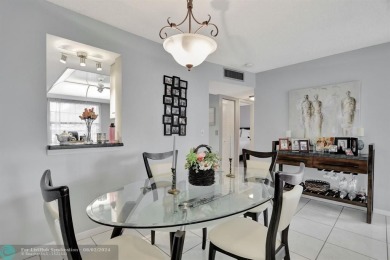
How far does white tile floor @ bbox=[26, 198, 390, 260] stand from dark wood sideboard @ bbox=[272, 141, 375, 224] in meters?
0.23

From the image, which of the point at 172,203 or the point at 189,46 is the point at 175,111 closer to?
the point at 189,46

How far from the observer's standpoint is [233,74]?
13.1ft

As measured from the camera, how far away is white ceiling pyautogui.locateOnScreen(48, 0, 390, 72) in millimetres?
1956

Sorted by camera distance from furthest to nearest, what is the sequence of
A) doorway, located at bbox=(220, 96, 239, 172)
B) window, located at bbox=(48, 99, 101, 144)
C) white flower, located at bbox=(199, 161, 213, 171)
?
window, located at bbox=(48, 99, 101, 144), doorway, located at bbox=(220, 96, 239, 172), white flower, located at bbox=(199, 161, 213, 171)

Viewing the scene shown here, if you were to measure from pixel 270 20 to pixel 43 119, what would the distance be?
8.50 ft

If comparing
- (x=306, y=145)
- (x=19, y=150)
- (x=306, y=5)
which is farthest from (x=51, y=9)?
(x=306, y=145)

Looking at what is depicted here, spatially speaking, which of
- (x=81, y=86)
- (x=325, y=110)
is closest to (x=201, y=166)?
(x=325, y=110)

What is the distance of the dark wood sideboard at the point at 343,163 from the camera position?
8.41 ft

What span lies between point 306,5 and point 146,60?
6.36 feet

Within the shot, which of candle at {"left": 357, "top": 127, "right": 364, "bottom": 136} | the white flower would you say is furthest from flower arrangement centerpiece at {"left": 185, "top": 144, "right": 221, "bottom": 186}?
candle at {"left": 357, "top": 127, "right": 364, "bottom": 136}

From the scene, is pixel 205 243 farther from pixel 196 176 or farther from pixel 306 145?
pixel 306 145

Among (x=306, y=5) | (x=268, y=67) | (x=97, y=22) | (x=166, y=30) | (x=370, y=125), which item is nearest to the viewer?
(x=306, y=5)

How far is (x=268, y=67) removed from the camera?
397 centimetres

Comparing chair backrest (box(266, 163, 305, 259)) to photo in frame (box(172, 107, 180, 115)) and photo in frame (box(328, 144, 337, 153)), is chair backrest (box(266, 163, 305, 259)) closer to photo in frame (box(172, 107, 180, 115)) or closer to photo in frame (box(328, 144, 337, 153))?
photo in frame (box(172, 107, 180, 115))
